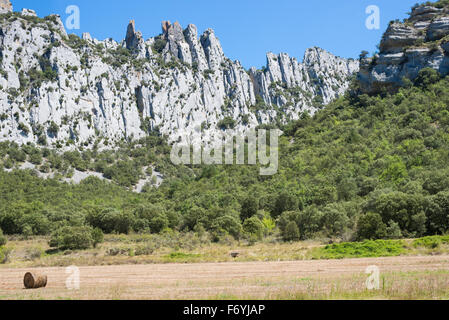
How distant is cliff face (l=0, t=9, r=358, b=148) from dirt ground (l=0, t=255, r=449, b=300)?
88809 millimetres

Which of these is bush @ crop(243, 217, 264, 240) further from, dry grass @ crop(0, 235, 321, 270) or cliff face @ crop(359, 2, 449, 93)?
cliff face @ crop(359, 2, 449, 93)

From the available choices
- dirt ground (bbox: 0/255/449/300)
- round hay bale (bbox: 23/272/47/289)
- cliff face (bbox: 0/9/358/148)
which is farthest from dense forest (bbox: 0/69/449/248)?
round hay bale (bbox: 23/272/47/289)

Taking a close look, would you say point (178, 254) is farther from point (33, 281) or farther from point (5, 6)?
point (5, 6)

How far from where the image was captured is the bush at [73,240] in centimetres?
3603

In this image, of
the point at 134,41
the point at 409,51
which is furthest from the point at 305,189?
the point at 134,41

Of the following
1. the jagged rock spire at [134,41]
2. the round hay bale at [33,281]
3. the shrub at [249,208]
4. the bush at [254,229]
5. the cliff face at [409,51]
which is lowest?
the bush at [254,229]

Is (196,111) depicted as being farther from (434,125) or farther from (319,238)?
(319,238)

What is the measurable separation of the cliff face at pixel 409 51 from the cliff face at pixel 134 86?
52198 mm

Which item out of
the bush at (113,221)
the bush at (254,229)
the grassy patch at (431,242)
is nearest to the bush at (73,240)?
the bush at (113,221)

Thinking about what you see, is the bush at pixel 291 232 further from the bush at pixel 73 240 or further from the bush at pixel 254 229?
the bush at pixel 73 240

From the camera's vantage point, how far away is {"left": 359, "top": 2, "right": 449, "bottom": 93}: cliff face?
80.1m

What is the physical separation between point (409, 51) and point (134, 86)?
80.4 meters

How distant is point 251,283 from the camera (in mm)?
13938
